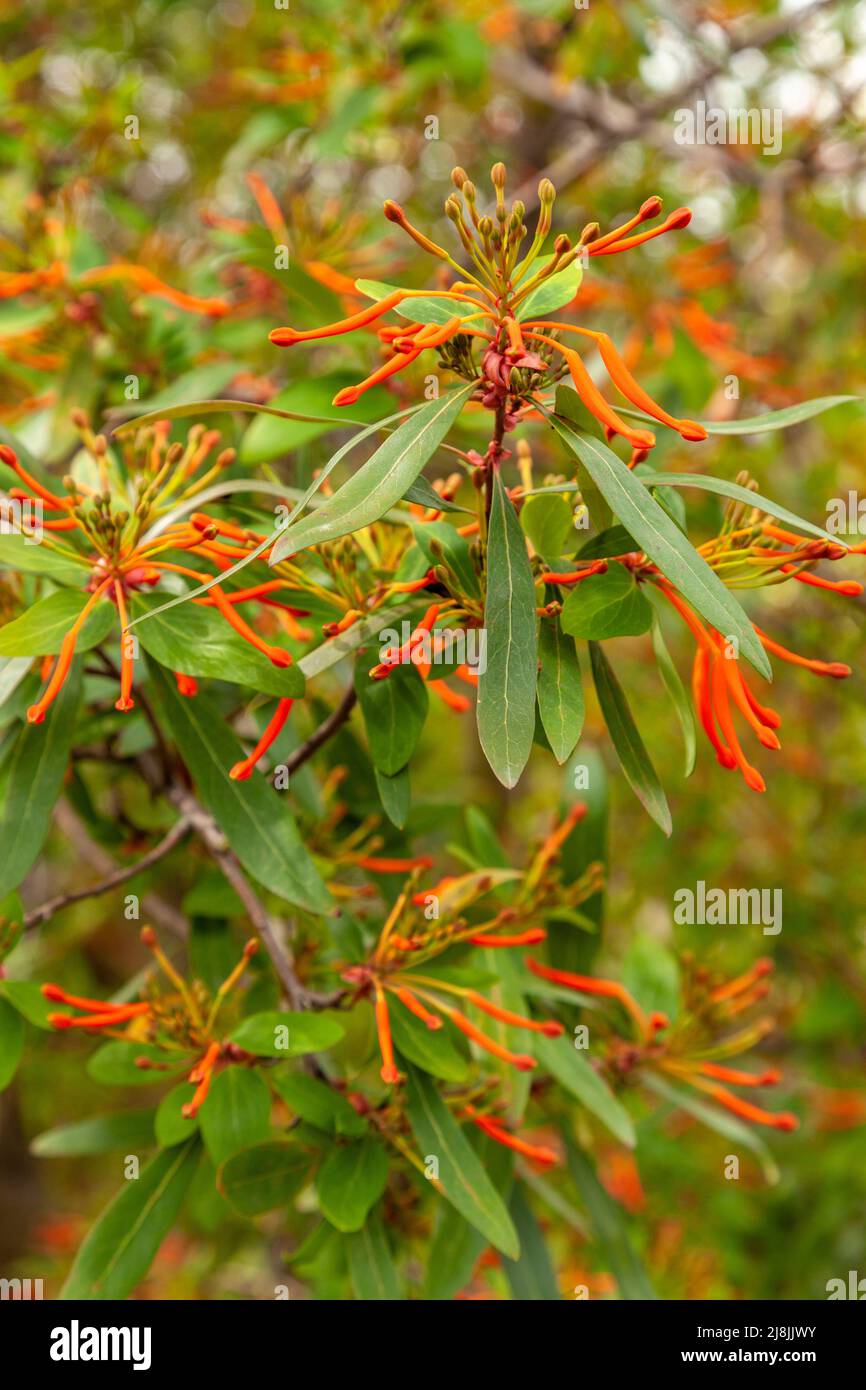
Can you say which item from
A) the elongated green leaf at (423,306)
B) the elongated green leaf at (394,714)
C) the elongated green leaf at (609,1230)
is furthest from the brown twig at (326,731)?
the elongated green leaf at (609,1230)

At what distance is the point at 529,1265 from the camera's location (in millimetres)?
1057

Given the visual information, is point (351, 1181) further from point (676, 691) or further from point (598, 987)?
point (676, 691)

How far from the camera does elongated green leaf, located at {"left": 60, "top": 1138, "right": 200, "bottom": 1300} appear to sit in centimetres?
91

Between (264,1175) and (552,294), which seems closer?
(552,294)

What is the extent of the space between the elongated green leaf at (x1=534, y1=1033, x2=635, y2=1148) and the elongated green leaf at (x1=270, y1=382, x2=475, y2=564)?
526mm

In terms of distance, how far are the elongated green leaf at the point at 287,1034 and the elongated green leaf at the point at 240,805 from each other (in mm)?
80

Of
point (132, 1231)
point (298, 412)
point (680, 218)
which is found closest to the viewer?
point (680, 218)

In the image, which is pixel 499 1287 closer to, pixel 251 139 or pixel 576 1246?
pixel 576 1246

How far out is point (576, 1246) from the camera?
1.68 meters

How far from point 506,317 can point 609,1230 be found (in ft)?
2.65

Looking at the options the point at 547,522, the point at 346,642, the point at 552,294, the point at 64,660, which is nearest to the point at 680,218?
the point at 552,294

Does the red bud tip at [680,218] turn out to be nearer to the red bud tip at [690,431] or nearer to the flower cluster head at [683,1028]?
the red bud tip at [690,431]

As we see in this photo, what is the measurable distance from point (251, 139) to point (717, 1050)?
1.31 metres

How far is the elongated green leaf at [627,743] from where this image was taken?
70 cm
